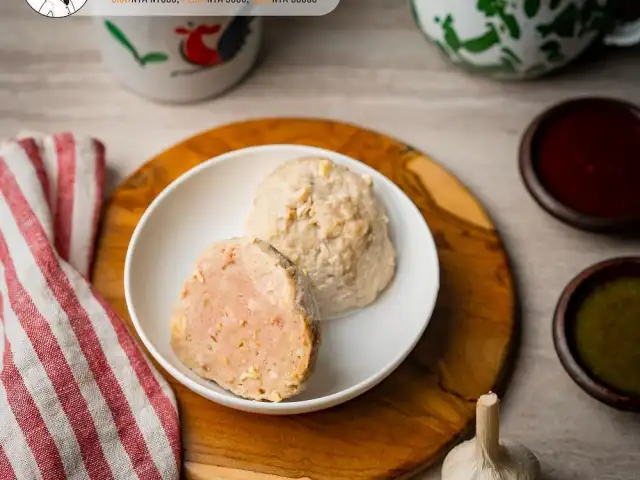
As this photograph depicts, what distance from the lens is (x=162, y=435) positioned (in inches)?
36.1

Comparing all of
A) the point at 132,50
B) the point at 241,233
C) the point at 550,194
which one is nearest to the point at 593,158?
the point at 550,194

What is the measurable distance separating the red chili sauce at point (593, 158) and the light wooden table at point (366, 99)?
0.05 m

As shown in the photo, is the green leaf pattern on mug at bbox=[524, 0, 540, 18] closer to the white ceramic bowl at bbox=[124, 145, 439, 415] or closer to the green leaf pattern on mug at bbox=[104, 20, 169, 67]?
the white ceramic bowl at bbox=[124, 145, 439, 415]

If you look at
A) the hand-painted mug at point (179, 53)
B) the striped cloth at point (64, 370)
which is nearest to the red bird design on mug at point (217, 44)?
the hand-painted mug at point (179, 53)

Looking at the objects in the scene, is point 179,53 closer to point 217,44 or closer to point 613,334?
point 217,44

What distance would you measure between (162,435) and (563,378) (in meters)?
0.46

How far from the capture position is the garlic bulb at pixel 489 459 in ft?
2.59

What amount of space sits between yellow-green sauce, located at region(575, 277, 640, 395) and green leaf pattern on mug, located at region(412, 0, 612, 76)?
0.34 meters

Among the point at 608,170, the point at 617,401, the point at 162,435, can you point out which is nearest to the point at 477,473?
the point at 617,401

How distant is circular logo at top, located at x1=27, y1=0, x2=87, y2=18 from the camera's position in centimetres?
96

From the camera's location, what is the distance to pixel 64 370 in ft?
3.00

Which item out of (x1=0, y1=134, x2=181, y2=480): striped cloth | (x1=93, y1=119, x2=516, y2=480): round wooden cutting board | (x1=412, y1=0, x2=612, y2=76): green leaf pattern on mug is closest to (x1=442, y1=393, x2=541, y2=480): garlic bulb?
(x1=93, y1=119, x2=516, y2=480): round wooden cutting board

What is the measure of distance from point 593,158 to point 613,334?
0.86ft

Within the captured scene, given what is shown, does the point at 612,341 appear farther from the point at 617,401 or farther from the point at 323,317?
the point at 323,317
